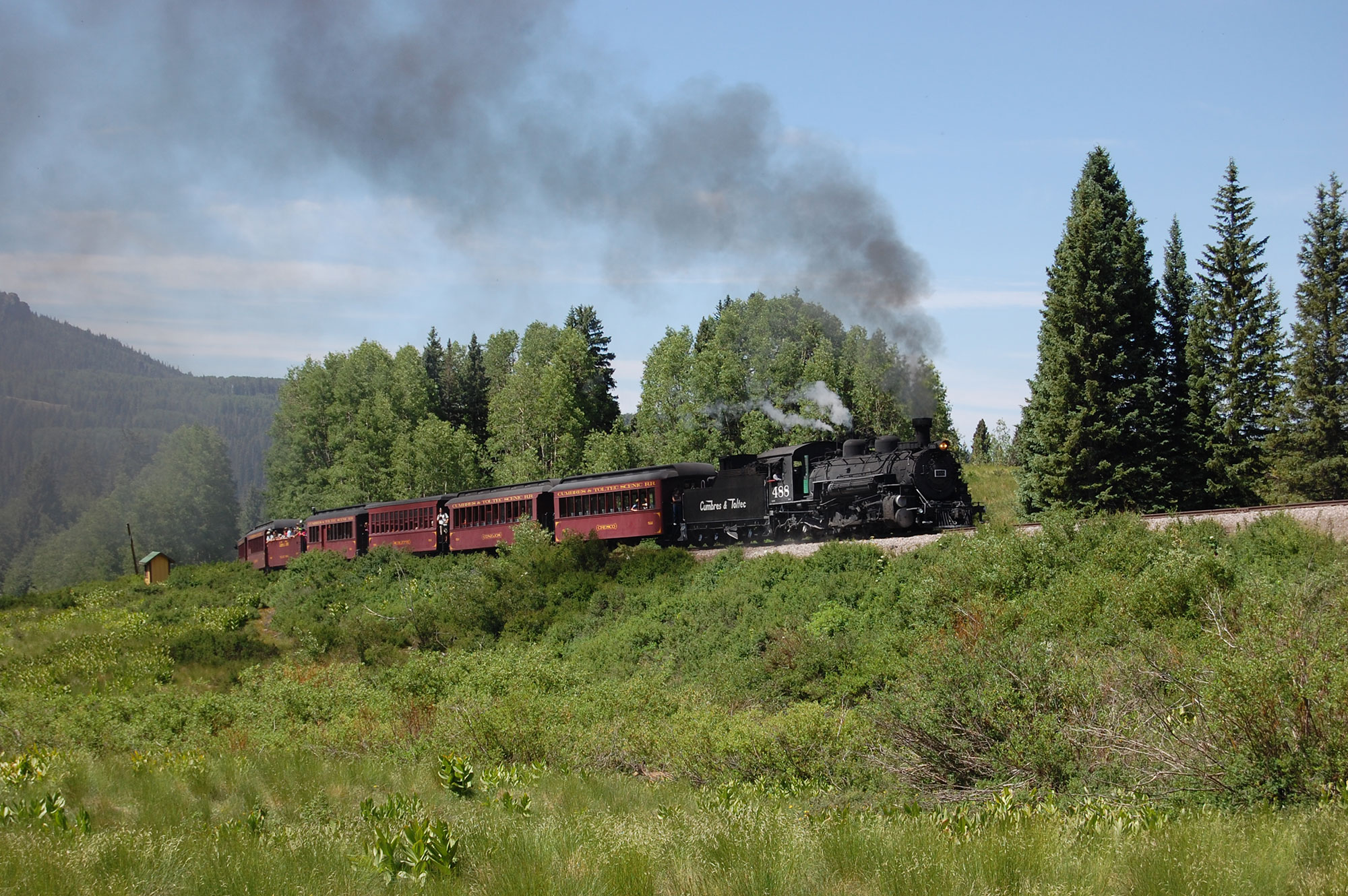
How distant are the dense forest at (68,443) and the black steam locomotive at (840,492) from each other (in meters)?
69.7

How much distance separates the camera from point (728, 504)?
3031cm

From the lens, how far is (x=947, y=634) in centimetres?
1795

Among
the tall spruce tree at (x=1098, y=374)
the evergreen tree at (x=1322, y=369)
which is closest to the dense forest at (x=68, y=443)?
the tall spruce tree at (x=1098, y=374)

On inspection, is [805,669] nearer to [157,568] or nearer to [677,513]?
[677,513]

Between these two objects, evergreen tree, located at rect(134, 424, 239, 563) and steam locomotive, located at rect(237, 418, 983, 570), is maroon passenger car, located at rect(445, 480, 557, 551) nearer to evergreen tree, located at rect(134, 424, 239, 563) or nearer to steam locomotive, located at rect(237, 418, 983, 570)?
steam locomotive, located at rect(237, 418, 983, 570)

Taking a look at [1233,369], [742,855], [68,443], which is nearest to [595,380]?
[1233,369]

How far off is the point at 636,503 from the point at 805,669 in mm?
13636

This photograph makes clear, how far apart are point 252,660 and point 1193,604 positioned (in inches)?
977

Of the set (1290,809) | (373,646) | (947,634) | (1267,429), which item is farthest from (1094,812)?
(1267,429)

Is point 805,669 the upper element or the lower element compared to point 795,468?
lower

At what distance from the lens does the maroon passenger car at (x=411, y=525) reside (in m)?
41.3

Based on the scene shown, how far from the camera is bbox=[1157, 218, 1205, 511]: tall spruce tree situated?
33.3 m

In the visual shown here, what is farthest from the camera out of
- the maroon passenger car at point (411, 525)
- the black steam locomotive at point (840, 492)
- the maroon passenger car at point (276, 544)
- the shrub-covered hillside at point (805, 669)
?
the maroon passenger car at point (276, 544)

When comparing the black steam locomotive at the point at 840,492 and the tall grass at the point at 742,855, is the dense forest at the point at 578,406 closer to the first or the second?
A: the black steam locomotive at the point at 840,492
